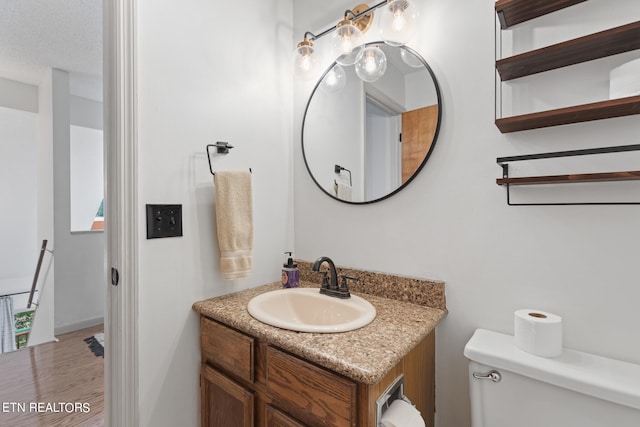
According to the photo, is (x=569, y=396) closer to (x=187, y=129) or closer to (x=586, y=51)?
(x=586, y=51)

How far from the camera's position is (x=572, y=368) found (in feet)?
2.48

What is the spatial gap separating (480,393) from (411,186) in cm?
74

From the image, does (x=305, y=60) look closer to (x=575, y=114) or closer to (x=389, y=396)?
(x=575, y=114)

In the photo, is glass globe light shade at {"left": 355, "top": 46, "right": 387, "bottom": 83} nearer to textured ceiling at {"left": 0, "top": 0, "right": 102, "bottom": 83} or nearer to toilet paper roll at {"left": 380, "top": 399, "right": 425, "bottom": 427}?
toilet paper roll at {"left": 380, "top": 399, "right": 425, "bottom": 427}

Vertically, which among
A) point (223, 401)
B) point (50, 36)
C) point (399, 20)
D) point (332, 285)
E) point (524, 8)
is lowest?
point (223, 401)

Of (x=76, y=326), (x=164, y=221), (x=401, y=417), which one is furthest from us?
(x=76, y=326)

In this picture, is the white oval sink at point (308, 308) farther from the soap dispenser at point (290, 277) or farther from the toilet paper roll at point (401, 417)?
the toilet paper roll at point (401, 417)

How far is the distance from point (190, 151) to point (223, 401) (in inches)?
39.3

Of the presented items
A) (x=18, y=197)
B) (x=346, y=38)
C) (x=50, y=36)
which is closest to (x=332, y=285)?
(x=346, y=38)

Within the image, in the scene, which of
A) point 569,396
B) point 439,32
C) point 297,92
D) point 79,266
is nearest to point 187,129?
point 297,92

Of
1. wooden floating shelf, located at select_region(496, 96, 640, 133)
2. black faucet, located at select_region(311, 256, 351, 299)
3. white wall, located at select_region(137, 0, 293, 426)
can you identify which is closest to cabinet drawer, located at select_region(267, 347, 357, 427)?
black faucet, located at select_region(311, 256, 351, 299)

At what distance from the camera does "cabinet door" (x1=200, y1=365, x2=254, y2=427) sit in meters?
0.98

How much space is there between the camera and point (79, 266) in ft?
9.42

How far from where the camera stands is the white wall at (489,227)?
0.81m
